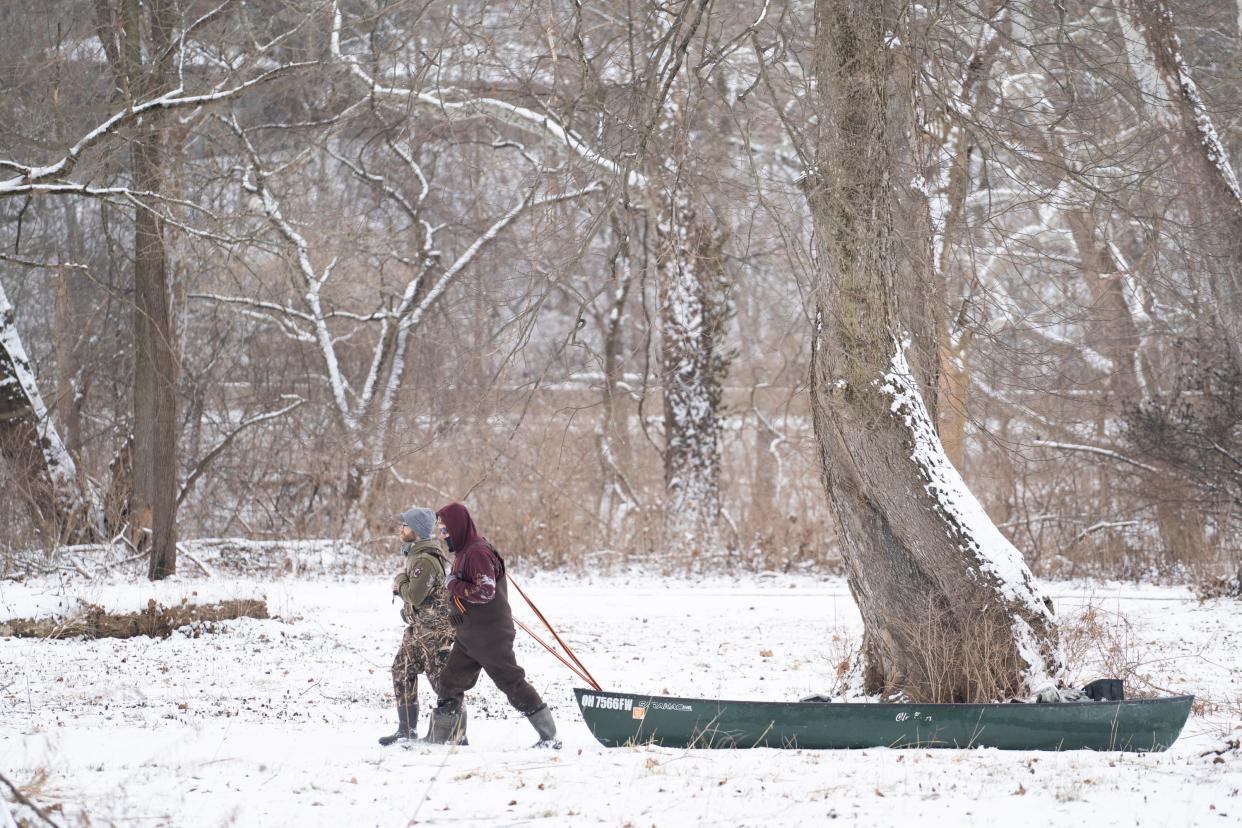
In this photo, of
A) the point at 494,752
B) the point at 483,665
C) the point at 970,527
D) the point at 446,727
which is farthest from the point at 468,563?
the point at 970,527

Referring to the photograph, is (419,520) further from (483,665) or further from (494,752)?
(494,752)

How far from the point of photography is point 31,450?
1564 cm

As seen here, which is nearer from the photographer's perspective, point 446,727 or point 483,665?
point 483,665

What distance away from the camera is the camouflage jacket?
694 centimetres

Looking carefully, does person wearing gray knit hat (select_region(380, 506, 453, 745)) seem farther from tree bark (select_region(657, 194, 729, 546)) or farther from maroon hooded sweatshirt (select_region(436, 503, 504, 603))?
tree bark (select_region(657, 194, 729, 546))

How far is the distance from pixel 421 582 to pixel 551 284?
2.19 metres

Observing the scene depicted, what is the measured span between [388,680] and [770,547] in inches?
377

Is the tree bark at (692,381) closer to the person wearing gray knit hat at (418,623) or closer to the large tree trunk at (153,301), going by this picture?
the large tree trunk at (153,301)

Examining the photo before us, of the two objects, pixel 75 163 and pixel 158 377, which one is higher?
pixel 75 163

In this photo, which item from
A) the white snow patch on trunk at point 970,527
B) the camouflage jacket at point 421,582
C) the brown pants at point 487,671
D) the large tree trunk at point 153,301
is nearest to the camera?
the brown pants at point 487,671

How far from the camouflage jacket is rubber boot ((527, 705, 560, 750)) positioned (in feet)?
2.70

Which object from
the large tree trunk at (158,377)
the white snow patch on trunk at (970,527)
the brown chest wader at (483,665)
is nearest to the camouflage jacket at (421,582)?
the brown chest wader at (483,665)

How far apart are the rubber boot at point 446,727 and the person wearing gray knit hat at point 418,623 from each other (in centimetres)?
13

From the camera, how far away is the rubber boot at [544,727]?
684 centimetres
